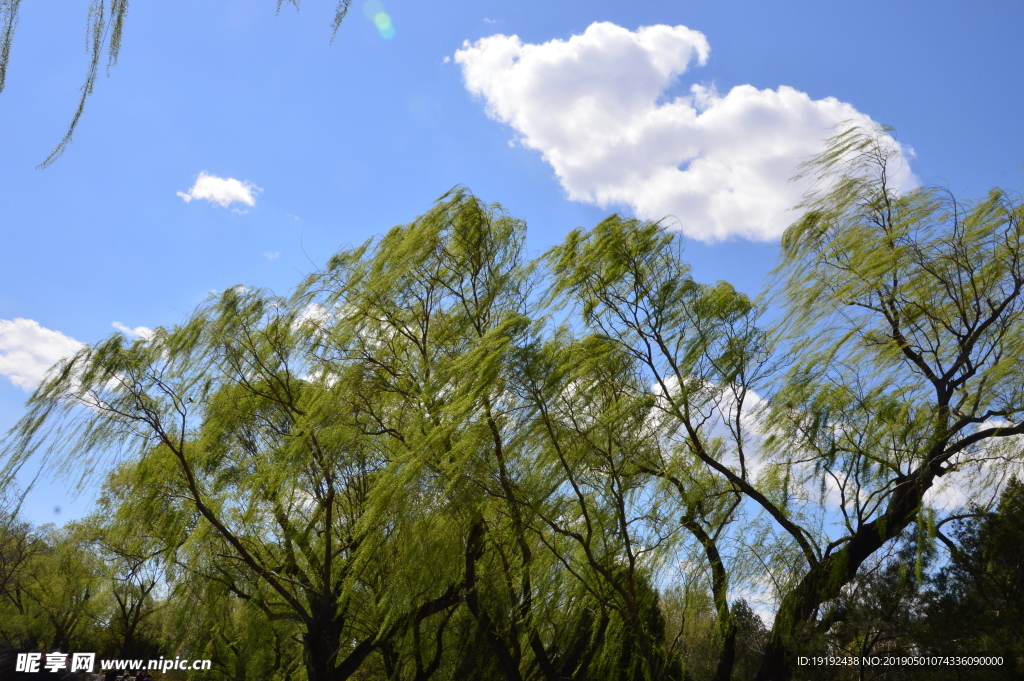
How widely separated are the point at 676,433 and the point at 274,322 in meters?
3.92

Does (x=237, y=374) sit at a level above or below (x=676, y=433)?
above

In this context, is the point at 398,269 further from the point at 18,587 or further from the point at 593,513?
the point at 18,587

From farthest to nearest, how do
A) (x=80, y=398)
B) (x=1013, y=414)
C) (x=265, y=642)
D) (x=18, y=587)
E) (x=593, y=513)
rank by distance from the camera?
(x=18, y=587), (x=265, y=642), (x=80, y=398), (x=593, y=513), (x=1013, y=414)

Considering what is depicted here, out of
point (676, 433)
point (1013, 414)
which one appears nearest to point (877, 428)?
point (1013, 414)

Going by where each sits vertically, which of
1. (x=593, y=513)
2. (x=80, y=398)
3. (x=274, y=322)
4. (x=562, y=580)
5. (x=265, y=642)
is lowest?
(x=265, y=642)

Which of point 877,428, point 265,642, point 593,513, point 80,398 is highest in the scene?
point 80,398

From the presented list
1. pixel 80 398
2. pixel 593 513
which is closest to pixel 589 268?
pixel 593 513

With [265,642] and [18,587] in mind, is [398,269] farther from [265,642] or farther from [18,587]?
[18,587]

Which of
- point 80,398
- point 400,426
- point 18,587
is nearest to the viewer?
point 400,426

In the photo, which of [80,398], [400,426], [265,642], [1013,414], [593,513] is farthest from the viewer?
[265,642]

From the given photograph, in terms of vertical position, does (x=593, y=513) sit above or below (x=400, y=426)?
below

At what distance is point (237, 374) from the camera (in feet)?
23.1

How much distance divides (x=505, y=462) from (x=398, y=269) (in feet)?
6.67

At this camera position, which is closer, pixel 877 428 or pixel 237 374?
pixel 877 428
